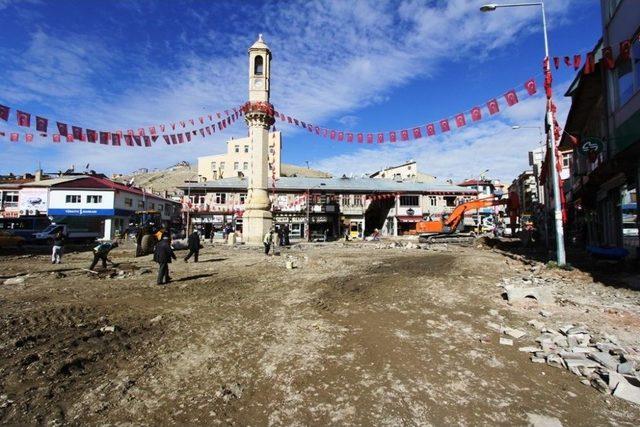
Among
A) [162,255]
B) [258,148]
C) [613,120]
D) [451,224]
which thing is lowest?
[162,255]

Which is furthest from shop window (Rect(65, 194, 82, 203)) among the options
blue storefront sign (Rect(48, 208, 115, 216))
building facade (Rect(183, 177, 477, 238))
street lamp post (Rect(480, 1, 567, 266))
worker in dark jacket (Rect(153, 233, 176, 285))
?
street lamp post (Rect(480, 1, 567, 266))

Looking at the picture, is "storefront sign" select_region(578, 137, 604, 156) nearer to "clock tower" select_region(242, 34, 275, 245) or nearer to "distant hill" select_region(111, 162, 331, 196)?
"clock tower" select_region(242, 34, 275, 245)

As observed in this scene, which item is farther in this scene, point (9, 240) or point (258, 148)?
point (258, 148)

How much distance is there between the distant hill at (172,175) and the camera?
110500 mm

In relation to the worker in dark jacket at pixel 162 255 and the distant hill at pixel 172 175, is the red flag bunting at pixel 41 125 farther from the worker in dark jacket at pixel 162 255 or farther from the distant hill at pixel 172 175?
the distant hill at pixel 172 175

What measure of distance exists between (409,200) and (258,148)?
28.4 m

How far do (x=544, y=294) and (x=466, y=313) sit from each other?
7.91 feet

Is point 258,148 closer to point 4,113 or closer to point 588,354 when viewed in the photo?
point 4,113

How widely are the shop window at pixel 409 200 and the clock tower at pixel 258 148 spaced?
2633 cm

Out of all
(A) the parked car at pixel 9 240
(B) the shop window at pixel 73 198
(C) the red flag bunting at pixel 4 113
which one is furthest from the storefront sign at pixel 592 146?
(B) the shop window at pixel 73 198

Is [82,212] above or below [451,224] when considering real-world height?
above

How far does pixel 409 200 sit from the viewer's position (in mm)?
52906

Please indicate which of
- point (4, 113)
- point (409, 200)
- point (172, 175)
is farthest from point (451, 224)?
point (172, 175)

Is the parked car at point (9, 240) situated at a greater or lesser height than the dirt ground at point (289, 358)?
greater
